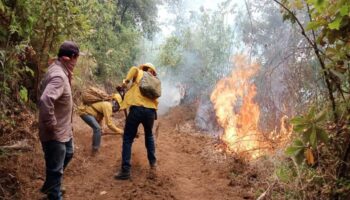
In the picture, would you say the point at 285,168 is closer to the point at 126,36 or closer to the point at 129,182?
the point at 129,182

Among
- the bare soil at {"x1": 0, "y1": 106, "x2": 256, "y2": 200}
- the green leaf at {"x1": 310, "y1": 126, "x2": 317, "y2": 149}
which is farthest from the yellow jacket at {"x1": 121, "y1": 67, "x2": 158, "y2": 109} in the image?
the green leaf at {"x1": 310, "y1": 126, "x2": 317, "y2": 149}

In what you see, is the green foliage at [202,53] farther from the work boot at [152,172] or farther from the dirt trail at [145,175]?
the work boot at [152,172]

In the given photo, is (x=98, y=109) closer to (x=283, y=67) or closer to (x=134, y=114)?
(x=134, y=114)

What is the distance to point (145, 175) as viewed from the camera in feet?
22.1

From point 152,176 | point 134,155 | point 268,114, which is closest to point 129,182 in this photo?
point 152,176

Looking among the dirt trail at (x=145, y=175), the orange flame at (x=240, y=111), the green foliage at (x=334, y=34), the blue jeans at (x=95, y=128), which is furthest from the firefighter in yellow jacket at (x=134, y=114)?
the green foliage at (x=334, y=34)

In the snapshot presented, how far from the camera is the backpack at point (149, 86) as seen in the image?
6637 mm

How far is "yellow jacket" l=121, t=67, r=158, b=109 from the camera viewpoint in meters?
6.68

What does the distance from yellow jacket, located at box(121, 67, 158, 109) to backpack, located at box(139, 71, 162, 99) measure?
84 mm

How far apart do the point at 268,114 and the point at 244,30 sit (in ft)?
38.3

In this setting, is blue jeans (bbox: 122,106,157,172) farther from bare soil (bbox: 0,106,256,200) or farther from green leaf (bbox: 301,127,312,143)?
green leaf (bbox: 301,127,312,143)

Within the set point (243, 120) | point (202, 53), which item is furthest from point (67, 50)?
point (202, 53)

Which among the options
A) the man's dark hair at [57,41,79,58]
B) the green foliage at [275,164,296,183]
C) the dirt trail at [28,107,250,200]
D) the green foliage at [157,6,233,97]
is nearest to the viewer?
the man's dark hair at [57,41,79,58]

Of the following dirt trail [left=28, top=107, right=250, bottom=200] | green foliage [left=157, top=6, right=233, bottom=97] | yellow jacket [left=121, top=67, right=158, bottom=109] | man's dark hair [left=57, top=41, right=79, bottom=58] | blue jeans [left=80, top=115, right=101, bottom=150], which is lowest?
dirt trail [left=28, top=107, right=250, bottom=200]
